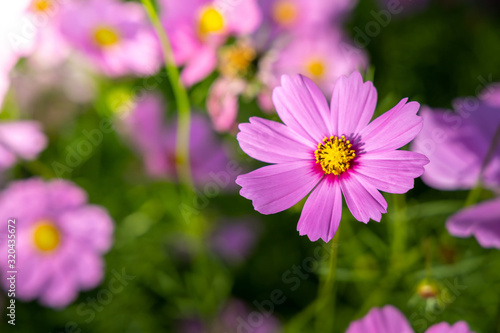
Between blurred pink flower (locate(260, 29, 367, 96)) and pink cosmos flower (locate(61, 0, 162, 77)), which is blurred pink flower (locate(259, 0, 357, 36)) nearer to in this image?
blurred pink flower (locate(260, 29, 367, 96))

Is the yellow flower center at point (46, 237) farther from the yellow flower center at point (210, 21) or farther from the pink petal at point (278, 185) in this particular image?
the pink petal at point (278, 185)

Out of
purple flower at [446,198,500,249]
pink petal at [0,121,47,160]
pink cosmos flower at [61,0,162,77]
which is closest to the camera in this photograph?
purple flower at [446,198,500,249]

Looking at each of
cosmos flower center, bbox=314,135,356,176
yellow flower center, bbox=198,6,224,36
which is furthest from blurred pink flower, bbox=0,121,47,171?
cosmos flower center, bbox=314,135,356,176

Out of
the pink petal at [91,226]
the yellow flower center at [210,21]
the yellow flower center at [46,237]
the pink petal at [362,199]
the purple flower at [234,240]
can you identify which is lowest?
the purple flower at [234,240]

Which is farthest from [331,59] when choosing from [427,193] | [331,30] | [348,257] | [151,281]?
[151,281]

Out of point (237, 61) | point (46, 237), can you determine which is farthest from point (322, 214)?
point (46, 237)

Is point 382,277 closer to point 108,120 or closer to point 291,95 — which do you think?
point 291,95

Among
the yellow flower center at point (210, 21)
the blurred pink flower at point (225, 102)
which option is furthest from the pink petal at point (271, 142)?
the yellow flower center at point (210, 21)

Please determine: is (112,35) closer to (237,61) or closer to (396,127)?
(237,61)
